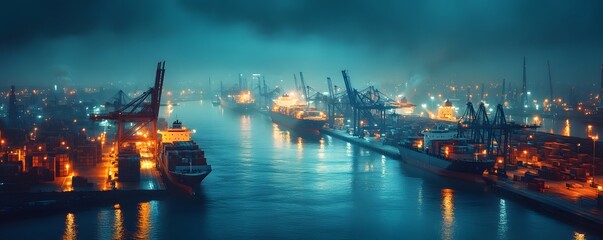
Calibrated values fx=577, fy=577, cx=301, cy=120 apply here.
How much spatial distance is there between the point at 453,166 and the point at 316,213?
11.9 m

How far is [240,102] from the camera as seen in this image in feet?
419

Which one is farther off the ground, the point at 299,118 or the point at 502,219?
the point at 299,118

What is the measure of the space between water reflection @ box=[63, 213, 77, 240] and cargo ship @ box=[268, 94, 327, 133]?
47.5 meters

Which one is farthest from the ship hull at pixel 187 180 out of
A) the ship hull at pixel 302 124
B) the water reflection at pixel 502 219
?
the ship hull at pixel 302 124

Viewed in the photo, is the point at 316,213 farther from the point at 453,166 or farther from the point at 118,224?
the point at 453,166

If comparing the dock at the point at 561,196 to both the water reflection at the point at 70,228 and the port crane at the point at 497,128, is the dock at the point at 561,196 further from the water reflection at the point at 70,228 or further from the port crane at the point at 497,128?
the water reflection at the point at 70,228

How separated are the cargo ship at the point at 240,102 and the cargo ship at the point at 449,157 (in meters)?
82.8

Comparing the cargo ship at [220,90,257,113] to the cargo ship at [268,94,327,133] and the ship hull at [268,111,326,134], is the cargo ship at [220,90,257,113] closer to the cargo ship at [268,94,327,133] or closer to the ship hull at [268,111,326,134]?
the cargo ship at [268,94,327,133]

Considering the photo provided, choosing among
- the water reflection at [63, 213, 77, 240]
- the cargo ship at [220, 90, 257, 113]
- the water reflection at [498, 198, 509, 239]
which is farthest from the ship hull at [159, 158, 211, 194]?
the cargo ship at [220, 90, 257, 113]

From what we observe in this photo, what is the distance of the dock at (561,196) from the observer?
2308cm

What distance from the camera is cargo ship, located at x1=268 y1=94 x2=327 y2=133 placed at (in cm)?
7188

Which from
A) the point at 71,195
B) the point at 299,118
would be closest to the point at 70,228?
the point at 71,195

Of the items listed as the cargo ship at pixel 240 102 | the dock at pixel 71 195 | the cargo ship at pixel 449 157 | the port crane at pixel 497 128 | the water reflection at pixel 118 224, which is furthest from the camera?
the cargo ship at pixel 240 102

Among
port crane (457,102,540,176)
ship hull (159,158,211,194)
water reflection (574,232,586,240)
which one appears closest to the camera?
water reflection (574,232,586,240)
